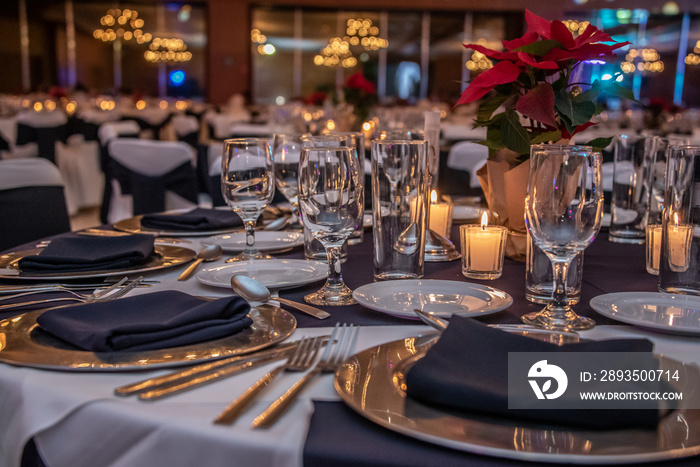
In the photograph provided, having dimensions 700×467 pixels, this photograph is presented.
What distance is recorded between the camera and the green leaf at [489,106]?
4.15 ft

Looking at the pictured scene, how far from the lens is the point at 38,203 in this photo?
1955 mm

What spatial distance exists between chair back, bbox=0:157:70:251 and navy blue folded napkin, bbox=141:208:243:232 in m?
0.47

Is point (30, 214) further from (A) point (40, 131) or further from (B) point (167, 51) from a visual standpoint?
(B) point (167, 51)

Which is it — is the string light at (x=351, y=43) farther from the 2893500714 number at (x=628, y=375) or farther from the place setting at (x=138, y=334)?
the 2893500714 number at (x=628, y=375)

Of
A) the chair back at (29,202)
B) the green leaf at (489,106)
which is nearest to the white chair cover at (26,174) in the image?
the chair back at (29,202)

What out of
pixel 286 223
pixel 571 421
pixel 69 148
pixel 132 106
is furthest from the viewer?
pixel 132 106

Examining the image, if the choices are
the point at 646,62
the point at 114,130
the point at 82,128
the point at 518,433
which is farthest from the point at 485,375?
the point at 646,62

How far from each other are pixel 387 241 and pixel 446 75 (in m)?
14.7

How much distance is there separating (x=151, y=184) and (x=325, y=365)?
2.76m

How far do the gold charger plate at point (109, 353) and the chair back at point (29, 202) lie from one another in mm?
1132

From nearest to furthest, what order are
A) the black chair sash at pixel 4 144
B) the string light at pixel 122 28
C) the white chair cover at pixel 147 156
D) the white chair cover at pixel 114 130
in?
the white chair cover at pixel 147 156 → the white chair cover at pixel 114 130 → the black chair sash at pixel 4 144 → the string light at pixel 122 28

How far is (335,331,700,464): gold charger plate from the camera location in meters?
0.54

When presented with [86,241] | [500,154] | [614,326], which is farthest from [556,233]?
[86,241]

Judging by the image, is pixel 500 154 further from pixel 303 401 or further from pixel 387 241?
pixel 303 401
